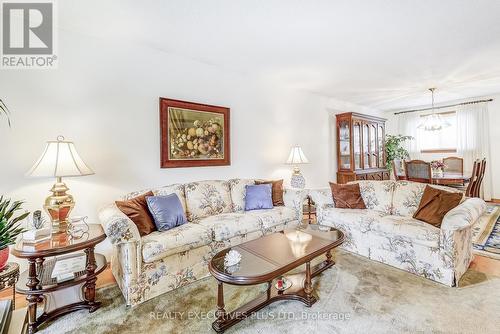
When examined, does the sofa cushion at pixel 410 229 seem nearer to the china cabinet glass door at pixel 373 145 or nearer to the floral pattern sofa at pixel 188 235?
the floral pattern sofa at pixel 188 235

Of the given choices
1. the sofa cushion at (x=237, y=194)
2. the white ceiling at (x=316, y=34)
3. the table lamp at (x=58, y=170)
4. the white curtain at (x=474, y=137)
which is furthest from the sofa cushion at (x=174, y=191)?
the white curtain at (x=474, y=137)

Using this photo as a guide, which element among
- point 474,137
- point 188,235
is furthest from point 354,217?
point 474,137

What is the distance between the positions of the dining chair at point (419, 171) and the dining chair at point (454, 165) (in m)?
1.76

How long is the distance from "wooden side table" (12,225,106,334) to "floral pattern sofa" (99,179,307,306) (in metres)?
0.18

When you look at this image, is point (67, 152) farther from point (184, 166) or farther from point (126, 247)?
point (184, 166)

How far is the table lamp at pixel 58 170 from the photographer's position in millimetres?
1892

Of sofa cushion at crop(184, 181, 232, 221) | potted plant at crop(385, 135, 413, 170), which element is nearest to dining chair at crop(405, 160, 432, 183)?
potted plant at crop(385, 135, 413, 170)

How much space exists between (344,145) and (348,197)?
2246 mm

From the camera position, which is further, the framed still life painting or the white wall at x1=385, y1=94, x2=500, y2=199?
the white wall at x1=385, y1=94, x2=500, y2=199

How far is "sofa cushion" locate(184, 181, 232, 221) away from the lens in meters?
2.81

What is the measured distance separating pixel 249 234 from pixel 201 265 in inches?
24.4

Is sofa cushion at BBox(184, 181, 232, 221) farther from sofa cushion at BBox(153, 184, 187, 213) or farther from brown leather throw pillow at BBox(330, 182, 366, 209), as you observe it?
brown leather throw pillow at BBox(330, 182, 366, 209)

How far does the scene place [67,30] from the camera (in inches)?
92.4

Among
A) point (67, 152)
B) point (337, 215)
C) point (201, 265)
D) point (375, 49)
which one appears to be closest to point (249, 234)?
point (201, 265)
